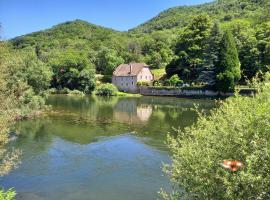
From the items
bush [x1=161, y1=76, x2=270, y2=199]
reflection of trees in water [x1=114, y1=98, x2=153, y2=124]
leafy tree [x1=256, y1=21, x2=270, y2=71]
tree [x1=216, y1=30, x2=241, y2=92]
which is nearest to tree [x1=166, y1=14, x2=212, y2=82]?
tree [x1=216, y1=30, x2=241, y2=92]

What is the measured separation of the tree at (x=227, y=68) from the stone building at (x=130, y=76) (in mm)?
27671

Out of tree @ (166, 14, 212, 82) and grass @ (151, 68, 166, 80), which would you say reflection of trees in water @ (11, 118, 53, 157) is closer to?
tree @ (166, 14, 212, 82)

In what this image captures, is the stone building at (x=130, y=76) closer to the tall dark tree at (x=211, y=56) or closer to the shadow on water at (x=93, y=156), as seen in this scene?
the tall dark tree at (x=211, y=56)

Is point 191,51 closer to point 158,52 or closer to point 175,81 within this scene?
point 175,81

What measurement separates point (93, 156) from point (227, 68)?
52834 millimetres

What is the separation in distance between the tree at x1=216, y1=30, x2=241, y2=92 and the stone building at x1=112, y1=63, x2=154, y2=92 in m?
27.7

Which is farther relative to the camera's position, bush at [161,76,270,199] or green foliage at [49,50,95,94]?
green foliage at [49,50,95,94]

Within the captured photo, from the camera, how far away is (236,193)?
1334 centimetres

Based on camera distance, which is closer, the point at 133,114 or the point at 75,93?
the point at 133,114

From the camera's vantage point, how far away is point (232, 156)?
14.4 metres

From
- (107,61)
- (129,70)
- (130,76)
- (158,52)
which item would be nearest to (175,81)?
(130,76)

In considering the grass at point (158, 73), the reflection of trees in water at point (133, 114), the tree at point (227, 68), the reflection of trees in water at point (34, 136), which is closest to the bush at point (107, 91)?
the grass at point (158, 73)

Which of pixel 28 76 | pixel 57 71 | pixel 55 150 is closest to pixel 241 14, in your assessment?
pixel 57 71

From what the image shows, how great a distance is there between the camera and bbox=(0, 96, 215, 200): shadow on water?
24078 millimetres
